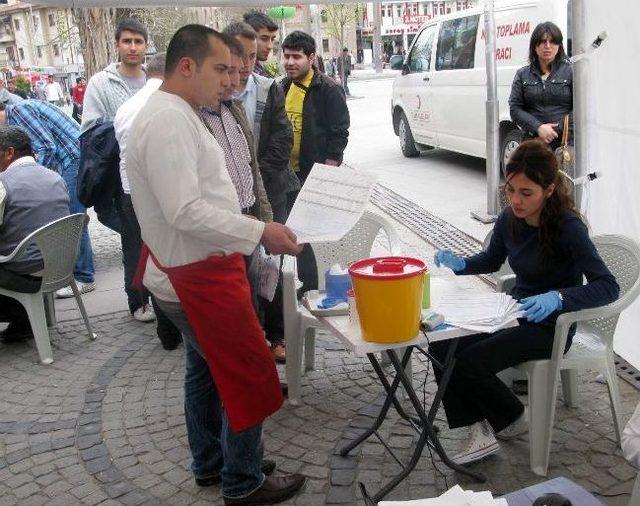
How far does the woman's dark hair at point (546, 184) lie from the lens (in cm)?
264

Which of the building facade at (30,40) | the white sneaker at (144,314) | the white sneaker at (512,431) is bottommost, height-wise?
the white sneaker at (512,431)

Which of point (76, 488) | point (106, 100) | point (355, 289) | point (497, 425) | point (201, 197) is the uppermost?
point (106, 100)

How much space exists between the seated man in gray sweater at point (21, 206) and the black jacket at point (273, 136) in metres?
1.59

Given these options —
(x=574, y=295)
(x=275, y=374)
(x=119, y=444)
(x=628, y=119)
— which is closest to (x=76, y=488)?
(x=119, y=444)

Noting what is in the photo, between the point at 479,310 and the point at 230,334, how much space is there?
931mm

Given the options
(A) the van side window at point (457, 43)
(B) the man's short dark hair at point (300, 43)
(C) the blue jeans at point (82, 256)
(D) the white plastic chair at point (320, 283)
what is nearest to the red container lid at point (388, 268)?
(D) the white plastic chair at point (320, 283)

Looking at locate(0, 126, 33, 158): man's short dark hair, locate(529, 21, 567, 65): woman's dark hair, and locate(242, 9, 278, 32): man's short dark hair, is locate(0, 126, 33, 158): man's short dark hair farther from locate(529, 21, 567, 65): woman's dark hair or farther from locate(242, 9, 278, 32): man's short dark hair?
locate(529, 21, 567, 65): woman's dark hair

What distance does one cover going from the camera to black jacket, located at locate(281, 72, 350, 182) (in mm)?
4391

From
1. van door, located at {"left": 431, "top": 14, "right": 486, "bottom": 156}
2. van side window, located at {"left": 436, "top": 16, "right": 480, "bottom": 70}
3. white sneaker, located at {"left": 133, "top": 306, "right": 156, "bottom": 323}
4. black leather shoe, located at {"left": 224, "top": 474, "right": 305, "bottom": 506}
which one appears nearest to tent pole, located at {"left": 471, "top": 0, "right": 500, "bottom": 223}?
van door, located at {"left": 431, "top": 14, "right": 486, "bottom": 156}

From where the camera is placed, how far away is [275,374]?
7.97 feet

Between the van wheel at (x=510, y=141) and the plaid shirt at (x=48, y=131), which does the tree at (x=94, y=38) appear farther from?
the van wheel at (x=510, y=141)

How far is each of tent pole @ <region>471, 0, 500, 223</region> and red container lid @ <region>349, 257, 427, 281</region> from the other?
171 inches

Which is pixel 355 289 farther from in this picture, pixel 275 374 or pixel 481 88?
pixel 481 88

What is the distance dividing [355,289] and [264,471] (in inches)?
43.4
